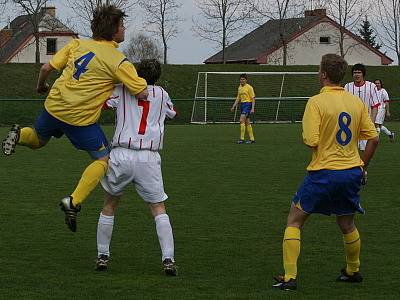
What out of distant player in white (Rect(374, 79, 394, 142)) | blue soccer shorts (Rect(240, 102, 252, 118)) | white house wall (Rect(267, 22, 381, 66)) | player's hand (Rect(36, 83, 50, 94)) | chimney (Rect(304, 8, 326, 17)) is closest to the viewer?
player's hand (Rect(36, 83, 50, 94))

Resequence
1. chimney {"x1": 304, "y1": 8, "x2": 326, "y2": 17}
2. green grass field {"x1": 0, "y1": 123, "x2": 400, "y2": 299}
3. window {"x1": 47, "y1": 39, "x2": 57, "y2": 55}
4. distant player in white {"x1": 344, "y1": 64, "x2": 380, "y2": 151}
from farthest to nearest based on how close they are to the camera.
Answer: window {"x1": 47, "y1": 39, "x2": 57, "y2": 55}, chimney {"x1": 304, "y1": 8, "x2": 326, "y2": 17}, distant player in white {"x1": 344, "y1": 64, "x2": 380, "y2": 151}, green grass field {"x1": 0, "y1": 123, "x2": 400, "y2": 299}

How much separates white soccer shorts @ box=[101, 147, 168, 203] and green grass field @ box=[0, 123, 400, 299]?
2.19ft

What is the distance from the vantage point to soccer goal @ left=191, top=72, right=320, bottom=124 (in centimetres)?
4406

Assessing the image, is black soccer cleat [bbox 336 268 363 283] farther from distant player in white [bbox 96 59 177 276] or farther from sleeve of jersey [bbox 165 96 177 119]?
sleeve of jersey [bbox 165 96 177 119]

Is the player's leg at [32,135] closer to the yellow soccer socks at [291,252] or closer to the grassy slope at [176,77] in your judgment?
the yellow soccer socks at [291,252]

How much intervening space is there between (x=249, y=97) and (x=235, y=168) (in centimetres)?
1110

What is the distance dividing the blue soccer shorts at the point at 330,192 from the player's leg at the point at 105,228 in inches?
61.4

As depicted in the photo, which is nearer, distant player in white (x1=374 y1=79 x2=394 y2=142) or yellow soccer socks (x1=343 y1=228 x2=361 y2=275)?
yellow soccer socks (x1=343 y1=228 x2=361 y2=275)

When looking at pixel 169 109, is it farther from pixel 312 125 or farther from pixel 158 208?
pixel 312 125

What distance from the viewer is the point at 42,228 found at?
10461mm

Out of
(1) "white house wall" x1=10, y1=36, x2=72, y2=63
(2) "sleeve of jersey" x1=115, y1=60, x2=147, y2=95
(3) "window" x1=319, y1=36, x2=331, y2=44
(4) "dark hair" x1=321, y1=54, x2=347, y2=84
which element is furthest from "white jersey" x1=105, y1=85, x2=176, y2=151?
(3) "window" x1=319, y1=36, x2=331, y2=44

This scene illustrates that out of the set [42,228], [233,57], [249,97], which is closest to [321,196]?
[42,228]

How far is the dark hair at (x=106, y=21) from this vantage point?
7824mm

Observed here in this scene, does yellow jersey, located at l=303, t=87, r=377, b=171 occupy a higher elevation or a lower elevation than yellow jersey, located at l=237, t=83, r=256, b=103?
lower
